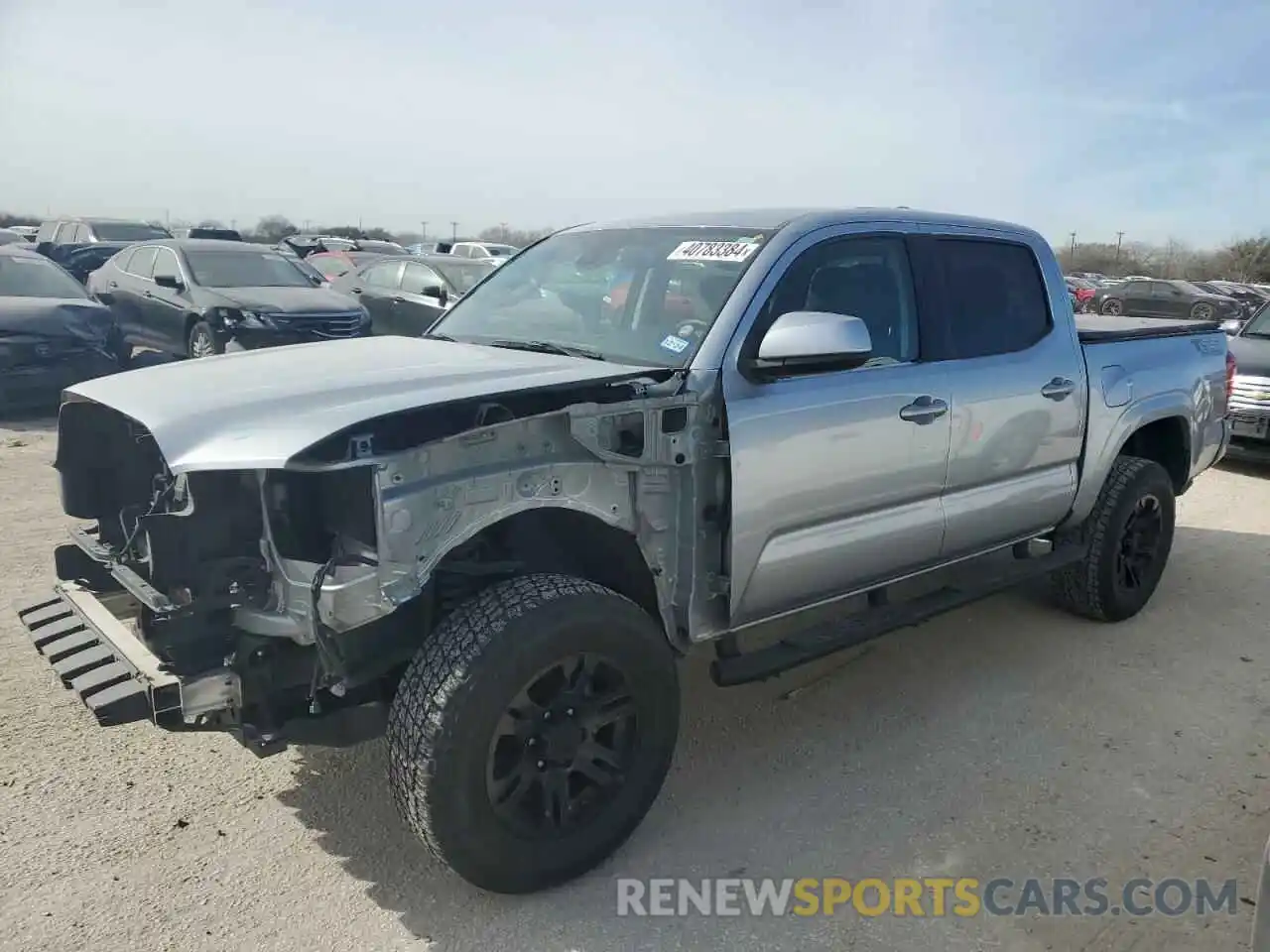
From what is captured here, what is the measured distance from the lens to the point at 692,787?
350cm

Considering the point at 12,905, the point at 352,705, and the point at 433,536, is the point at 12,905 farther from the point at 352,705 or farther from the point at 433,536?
the point at 433,536

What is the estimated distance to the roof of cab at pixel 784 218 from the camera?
3625 millimetres

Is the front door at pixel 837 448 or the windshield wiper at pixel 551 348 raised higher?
the windshield wiper at pixel 551 348

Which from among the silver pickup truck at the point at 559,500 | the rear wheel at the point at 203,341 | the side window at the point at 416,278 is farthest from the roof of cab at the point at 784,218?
the side window at the point at 416,278

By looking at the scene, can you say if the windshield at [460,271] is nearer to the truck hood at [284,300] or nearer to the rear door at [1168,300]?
the truck hood at [284,300]

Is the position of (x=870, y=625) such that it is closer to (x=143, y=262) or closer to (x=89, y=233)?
(x=143, y=262)

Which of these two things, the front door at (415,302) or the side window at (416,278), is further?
the side window at (416,278)

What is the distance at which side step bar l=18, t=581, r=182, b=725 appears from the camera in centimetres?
260

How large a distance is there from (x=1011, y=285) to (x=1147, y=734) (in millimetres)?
1930

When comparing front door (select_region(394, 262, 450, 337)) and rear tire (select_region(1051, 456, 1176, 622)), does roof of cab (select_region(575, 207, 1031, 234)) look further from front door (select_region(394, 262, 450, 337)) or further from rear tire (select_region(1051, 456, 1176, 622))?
front door (select_region(394, 262, 450, 337))

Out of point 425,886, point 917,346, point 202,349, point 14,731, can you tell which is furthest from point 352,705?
point 202,349

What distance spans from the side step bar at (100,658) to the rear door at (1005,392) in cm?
283

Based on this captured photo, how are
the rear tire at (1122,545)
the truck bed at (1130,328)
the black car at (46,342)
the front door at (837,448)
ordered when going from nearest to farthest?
the front door at (837,448), the truck bed at (1130,328), the rear tire at (1122,545), the black car at (46,342)

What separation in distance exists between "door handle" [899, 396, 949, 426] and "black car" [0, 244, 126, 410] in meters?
8.11
